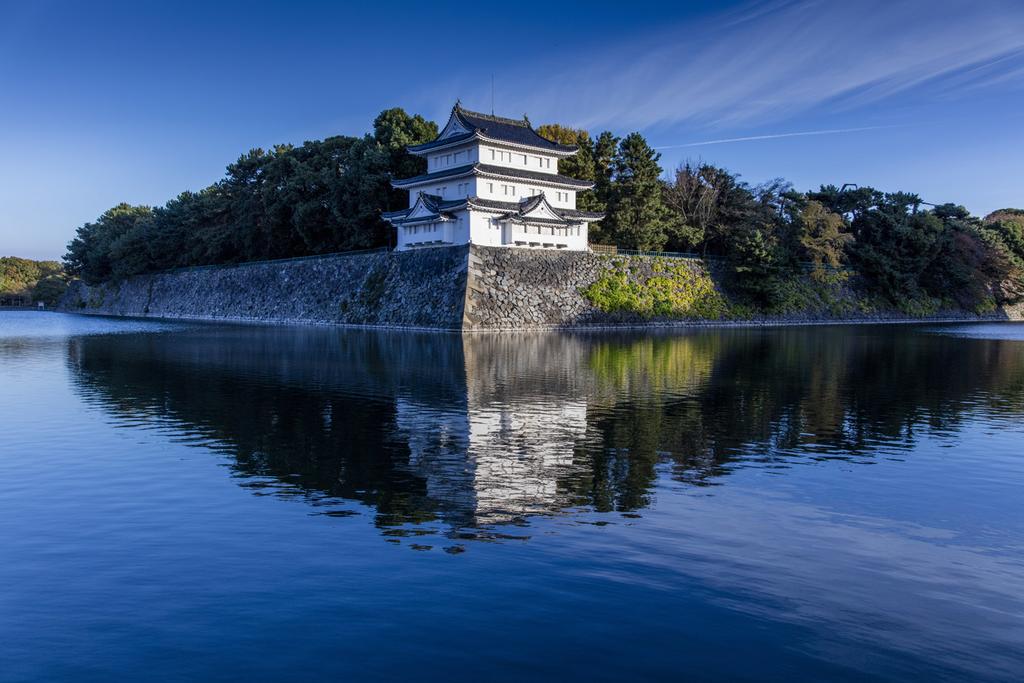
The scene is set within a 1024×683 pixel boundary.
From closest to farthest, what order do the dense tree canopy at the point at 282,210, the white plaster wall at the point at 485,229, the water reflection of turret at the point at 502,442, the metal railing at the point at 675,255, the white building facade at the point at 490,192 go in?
the water reflection of turret at the point at 502,442
the white plaster wall at the point at 485,229
the white building facade at the point at 490,192
the metal railing at the point at 675,255
the dense tree canopy at the point at 282,210

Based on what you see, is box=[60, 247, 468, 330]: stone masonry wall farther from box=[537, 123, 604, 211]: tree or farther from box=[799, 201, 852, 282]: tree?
box=[799, 201, 852, 282]: tree

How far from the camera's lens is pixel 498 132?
5375cm

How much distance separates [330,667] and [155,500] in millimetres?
5687

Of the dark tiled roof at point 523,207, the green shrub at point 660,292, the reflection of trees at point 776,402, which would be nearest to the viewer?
the reflection of trees at point 776,402

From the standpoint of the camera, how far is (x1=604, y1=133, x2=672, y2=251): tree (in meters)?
57.7

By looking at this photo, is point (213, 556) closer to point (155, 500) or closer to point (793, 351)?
point (155, 500)

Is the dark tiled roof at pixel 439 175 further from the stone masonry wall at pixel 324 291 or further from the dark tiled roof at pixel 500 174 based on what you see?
the stone masonry wall at pixel 324 291

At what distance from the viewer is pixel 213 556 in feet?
26.8

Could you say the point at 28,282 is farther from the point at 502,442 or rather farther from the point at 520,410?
the point at 502,442

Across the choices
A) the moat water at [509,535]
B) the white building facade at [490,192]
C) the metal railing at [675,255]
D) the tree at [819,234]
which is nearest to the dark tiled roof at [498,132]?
the white building facade at [490,192]

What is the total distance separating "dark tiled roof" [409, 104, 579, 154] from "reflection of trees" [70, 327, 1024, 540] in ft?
76.9

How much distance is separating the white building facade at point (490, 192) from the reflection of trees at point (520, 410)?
59.5ft

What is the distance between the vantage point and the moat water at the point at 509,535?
6.16m

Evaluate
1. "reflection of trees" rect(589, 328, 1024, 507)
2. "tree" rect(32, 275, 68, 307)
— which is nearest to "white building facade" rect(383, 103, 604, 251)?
"reflection of trees" rect(589, 328, 1024, 507)
